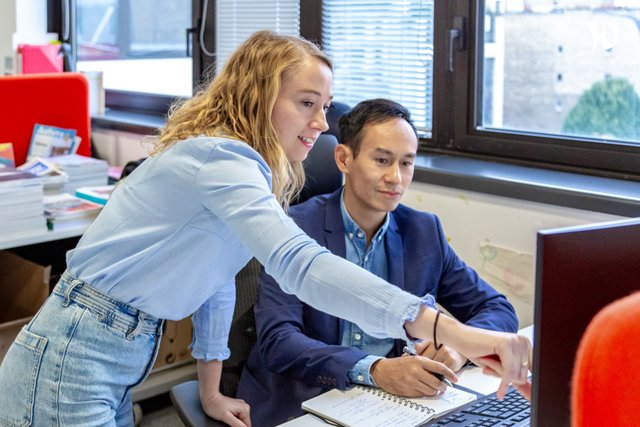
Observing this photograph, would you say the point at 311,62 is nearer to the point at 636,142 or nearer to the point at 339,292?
the point at 339,292

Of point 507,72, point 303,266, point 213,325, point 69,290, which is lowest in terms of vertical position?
point 213,325

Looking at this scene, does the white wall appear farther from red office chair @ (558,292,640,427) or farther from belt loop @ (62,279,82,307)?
red office chair @ (558,292,640,427)

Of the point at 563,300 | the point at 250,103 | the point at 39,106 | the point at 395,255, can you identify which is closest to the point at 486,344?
the point at 563,300

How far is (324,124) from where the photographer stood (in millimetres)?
1373

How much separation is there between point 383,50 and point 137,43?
171 centimetres

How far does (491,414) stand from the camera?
1.32m

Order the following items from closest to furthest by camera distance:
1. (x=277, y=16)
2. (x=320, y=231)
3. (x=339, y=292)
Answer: (x=339, y=292)
(x=320, y=231)
(x=277, y=16)

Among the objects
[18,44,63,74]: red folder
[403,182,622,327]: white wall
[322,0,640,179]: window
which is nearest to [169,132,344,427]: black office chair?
[403,182,622,327]: white wall

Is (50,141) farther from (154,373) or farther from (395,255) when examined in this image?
(395,255)

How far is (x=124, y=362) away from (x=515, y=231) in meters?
1.16

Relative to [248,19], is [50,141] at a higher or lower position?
lower

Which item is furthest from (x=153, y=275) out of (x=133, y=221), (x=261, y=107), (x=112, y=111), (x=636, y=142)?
(x=112, y=111)

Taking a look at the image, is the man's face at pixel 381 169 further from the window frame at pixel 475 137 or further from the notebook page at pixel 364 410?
the window frame at pixel 475 137

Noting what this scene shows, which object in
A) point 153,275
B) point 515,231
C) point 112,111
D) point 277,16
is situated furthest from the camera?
point 112,111
